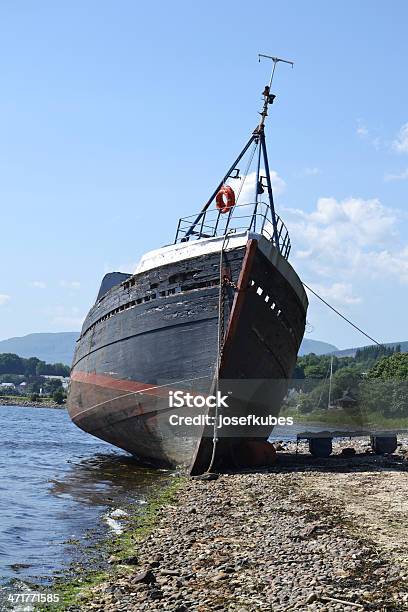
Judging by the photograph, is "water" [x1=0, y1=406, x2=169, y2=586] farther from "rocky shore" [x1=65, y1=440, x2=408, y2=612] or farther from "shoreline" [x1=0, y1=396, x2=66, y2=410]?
"shoreline" [x1=0, y1=396, x2=66, y2=410]

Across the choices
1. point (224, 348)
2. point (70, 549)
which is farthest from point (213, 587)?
point (224, 348)

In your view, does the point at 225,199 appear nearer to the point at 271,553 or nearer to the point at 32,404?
the point at 271,553

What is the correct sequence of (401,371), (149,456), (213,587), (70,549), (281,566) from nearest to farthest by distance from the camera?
(213,587)
(281,566)
(70,549)
(149,456)
(401,371)

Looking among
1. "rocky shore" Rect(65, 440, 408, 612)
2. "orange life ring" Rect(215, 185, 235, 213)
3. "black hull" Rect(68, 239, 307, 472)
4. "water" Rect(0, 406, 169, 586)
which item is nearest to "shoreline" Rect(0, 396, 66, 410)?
"water" Rect(0, 406, 169, 586)

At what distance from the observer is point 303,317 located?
21.0 meters

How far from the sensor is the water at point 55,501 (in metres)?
10.7

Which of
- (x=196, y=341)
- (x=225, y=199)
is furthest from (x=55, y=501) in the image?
(x=225, y=199)

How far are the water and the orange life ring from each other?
22.7 ft

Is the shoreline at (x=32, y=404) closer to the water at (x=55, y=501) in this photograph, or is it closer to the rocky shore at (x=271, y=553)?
the water at (x=55, y=501)

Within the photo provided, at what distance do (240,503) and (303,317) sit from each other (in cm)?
900

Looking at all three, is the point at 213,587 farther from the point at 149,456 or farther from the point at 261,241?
the point at 149,456

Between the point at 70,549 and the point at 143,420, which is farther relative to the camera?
the point at 143,420

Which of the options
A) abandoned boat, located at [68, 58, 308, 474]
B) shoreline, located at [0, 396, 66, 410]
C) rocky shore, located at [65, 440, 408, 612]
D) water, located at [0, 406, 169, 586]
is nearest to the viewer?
rocky shore, located at [65, 440, 408, 612]

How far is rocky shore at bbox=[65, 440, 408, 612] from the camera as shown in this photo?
706cm
